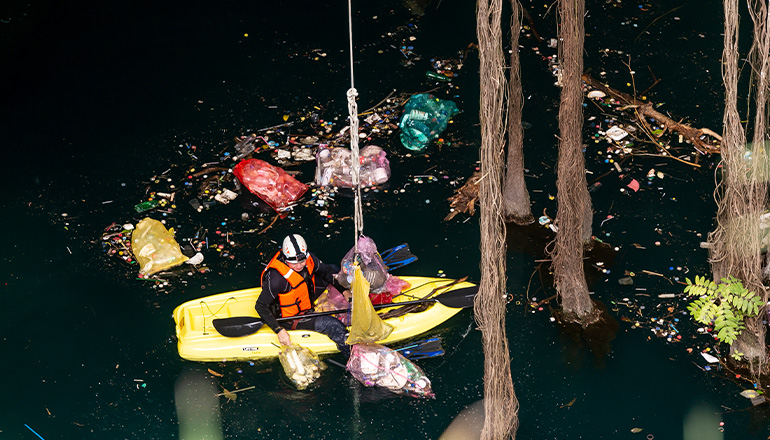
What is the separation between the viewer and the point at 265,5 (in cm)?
1084

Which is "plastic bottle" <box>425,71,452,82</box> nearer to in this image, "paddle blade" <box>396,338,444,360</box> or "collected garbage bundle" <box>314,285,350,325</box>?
"collected garbage bundle" <box>314,285,350,325</box>

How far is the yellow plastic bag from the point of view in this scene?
7.53 meters

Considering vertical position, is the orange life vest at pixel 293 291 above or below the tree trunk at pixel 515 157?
below

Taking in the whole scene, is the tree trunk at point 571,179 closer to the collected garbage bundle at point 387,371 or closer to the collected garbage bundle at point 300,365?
the collected garbage bundle at point 387,371

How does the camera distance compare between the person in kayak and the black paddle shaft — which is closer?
the person in kayak

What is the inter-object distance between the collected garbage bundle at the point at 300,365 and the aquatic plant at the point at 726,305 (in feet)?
8.61

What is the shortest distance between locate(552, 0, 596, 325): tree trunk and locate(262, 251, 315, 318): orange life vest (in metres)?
1.83

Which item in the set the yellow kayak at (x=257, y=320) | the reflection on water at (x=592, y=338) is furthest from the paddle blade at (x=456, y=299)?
the reflection on water at (x=592, y=338)

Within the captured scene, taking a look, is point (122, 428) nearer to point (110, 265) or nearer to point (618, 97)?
point (110, 265)

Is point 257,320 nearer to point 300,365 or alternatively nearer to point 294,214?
point 300,365

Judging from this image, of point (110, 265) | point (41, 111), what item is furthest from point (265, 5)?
point (110, 265)

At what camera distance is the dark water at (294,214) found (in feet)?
21.1

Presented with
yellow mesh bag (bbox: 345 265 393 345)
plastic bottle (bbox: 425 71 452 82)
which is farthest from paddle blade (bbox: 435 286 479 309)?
plastic bottle (bbox: 425 71 452 82)

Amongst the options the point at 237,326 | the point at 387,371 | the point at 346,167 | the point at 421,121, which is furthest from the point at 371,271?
the point at 421,121
